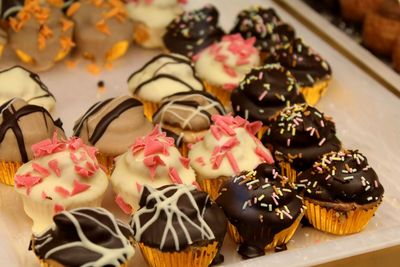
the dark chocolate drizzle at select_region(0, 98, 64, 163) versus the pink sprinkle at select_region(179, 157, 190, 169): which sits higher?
the dark chocolate drizzle at select_region(0, 98, 64, 163)

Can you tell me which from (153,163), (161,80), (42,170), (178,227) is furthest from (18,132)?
(178,227)

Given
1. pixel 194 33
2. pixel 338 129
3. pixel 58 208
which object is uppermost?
pixel 194 33

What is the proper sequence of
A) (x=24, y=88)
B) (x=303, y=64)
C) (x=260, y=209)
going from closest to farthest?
(x=260, y=209), (x=24, y=88), (x=303, y=64)

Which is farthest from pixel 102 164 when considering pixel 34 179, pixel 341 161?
pixel 341 161

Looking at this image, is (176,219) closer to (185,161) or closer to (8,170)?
(185,161)

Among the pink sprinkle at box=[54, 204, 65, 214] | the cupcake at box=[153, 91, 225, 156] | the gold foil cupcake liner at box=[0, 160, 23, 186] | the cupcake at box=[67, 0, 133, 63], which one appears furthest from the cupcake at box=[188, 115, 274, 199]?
the cupcake at box=[67, 0, 133, 63]

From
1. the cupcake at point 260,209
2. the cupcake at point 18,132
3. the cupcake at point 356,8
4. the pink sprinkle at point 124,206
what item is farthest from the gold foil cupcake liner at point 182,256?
the cupcake at point 356,8

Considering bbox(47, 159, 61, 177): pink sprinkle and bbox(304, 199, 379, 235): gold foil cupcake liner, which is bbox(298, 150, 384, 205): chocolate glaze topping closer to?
bbox(304, 199, 379, 235): gold foil cupcake liner
